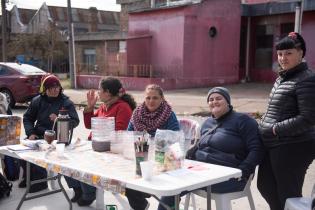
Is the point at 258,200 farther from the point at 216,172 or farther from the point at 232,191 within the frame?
the point at 216,172

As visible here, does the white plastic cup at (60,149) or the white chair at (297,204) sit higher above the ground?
the white plastic cup at (60,149)

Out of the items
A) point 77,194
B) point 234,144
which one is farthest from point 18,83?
point 234,144

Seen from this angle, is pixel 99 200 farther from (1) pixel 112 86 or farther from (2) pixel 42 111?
(2) pixel 42 111

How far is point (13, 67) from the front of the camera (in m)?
13.9

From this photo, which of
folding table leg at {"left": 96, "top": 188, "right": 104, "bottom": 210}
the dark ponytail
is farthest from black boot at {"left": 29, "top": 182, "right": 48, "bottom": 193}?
the dark ponytail

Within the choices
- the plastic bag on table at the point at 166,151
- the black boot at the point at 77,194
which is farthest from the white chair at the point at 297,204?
the black boot at the point at 77,194

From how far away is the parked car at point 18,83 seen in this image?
1352cm

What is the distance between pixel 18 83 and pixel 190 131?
10.1 metres

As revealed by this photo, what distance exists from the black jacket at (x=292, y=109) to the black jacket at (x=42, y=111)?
2546 mm

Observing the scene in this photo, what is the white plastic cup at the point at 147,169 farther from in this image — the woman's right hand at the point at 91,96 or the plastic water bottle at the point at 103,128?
the woman's right hand at the point at 91,96

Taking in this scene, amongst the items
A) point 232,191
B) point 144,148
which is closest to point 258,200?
point 232,191

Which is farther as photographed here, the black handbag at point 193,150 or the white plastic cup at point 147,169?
the black handbag at point 193,150

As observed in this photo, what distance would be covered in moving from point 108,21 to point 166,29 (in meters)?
30.4

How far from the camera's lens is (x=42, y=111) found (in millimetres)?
5438
